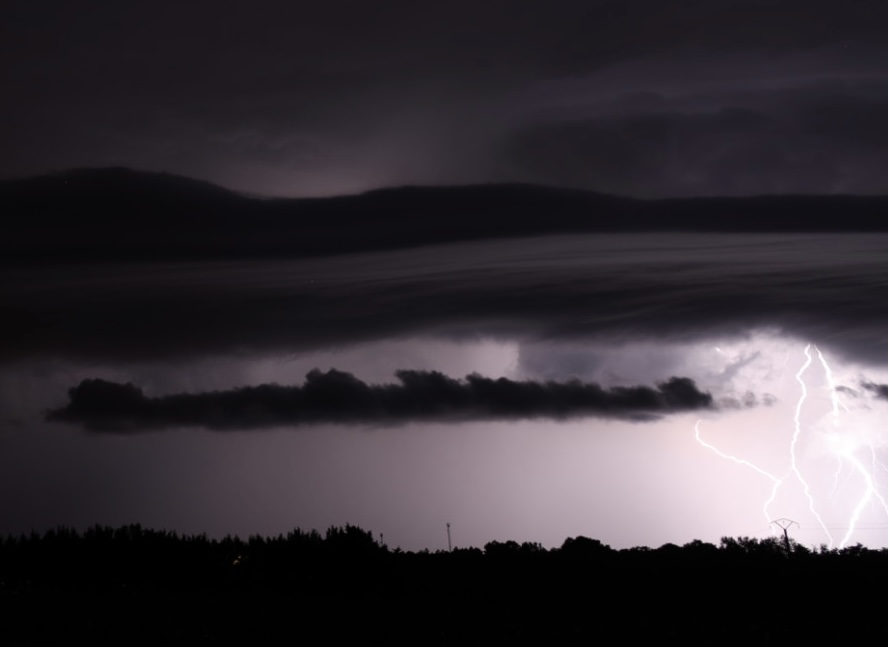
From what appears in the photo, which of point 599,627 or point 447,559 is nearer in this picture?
point 599,627

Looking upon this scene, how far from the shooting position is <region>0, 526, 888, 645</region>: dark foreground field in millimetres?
50500

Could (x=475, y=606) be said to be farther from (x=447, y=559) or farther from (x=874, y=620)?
(x=447, y=559)

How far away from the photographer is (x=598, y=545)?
198 m

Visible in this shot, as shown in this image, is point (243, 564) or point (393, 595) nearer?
point (393, 595)

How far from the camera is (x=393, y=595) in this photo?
91.9 meters

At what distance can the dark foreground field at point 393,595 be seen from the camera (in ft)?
166

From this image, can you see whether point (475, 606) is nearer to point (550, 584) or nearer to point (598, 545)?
point (550, 584)

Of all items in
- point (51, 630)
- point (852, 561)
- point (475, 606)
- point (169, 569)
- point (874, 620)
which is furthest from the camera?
point (852, 561)

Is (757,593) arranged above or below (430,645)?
below

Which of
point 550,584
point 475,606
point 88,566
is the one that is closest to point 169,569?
point 88,566

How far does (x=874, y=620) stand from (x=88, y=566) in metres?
66.6

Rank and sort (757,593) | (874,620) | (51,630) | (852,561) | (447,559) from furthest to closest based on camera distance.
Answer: (447,559)
(852,561)
(757,593)
(874,620)
(51,630)

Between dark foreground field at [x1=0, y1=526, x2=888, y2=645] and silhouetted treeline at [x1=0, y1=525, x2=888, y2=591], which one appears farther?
silhouetted treeline at [x1=0, y1=525, x2=888, y2=591]

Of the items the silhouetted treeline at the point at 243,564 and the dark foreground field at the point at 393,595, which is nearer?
the dark foreground field at the point at 393,595
